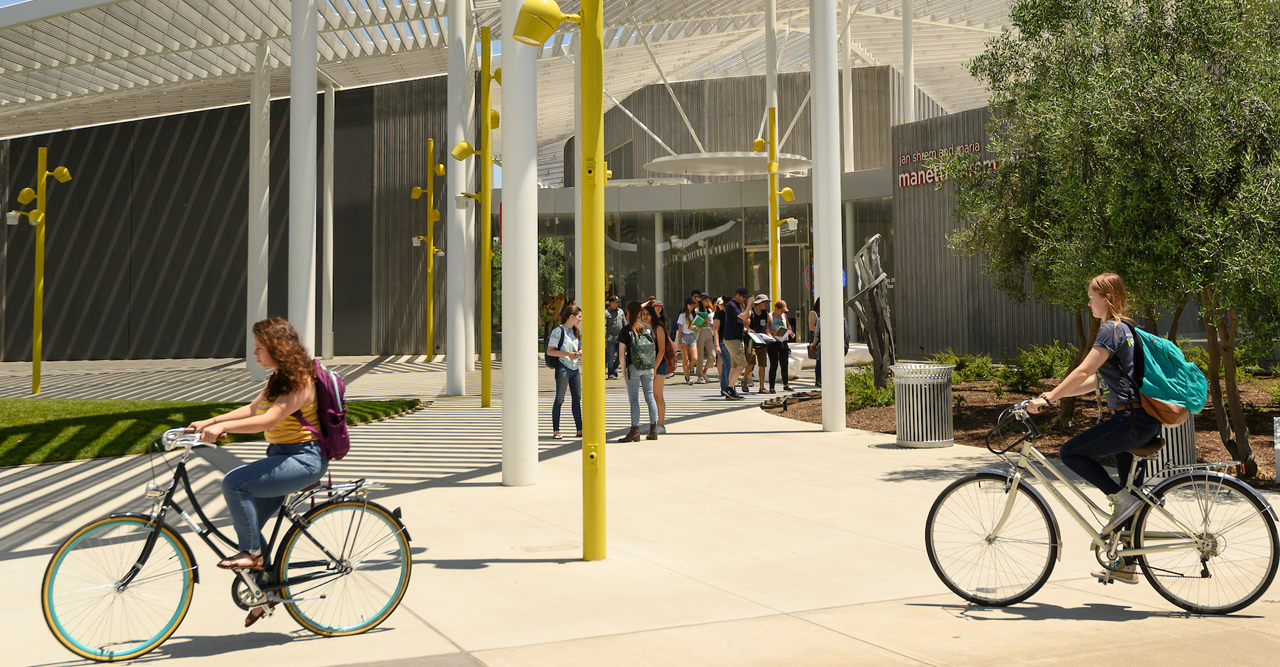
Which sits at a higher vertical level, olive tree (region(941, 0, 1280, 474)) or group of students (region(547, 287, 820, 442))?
olive tree (region(941, 0, 1280, 474))

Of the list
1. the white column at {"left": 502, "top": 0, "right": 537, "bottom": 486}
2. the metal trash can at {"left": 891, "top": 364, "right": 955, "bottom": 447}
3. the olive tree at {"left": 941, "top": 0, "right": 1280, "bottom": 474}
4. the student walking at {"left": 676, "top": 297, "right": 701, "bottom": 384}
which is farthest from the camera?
the student walking at {"left": 676, "top": 297, "right": 701, "bottom": 384}

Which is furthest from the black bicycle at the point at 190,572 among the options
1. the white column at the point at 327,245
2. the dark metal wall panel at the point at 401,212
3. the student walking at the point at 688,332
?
the dark metal wall panel at the point at 401,212

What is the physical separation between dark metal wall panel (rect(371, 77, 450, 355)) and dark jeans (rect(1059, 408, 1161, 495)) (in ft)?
102

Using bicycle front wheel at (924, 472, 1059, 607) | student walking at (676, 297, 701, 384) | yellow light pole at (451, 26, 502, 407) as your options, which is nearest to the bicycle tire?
bicycle front wheel at (924, 472, 1059, 607)

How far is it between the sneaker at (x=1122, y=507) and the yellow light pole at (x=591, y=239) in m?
2.92

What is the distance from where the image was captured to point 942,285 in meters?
28.6

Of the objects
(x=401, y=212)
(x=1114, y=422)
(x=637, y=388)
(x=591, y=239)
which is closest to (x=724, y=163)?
(x=401, y=212)

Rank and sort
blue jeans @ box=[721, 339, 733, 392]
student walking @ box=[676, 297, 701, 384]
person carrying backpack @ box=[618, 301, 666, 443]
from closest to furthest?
person carrying backpack @ box=[618, 301, 666, 443] < blue jeans @ box=[721, 339, 733, 392] < student walking @ box=[676, 297, 701, 384]

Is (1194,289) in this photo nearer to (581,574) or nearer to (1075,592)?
(1075,592)

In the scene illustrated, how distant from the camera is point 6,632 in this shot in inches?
195

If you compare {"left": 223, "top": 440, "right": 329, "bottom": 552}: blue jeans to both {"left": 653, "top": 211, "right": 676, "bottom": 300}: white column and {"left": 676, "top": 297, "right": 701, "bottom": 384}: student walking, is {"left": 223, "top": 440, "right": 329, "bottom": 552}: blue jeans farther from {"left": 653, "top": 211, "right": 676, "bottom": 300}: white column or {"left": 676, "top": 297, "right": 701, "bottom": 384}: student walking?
{"left": 653, "top": 211, "right": 676, "bottom": 300}: white column

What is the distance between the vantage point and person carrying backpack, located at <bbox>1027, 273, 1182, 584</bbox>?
5266 mm

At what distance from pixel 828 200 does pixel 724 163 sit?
17.7 m

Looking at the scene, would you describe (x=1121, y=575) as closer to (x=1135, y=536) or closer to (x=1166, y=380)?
(x=1135, y=536)
